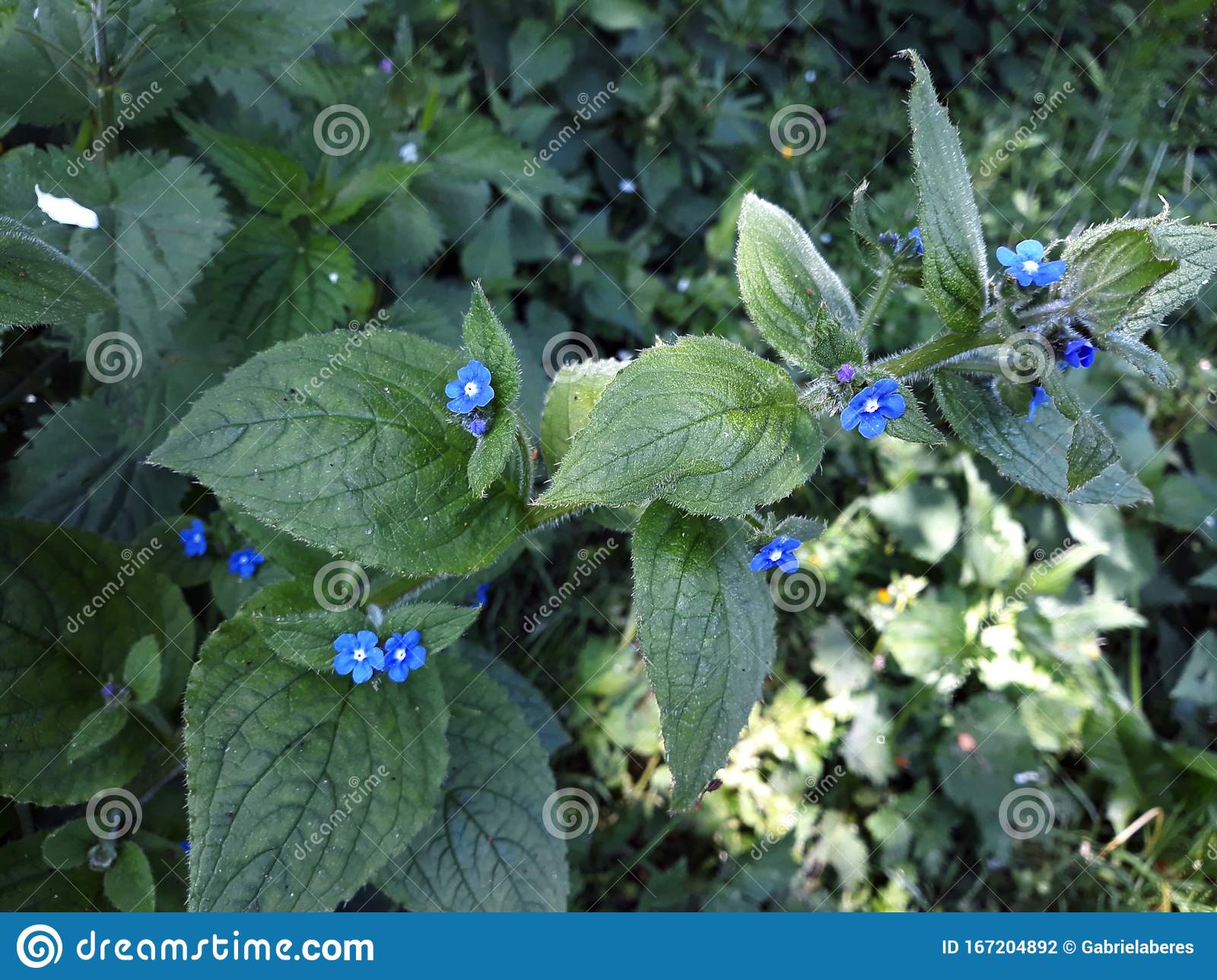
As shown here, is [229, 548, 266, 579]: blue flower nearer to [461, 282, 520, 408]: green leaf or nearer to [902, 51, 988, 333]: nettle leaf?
[461, 282, 520, 408]: green leaf

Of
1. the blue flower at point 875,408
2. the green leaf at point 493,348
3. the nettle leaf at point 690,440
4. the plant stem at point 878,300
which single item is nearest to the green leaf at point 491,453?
the green leaf at point 493,348

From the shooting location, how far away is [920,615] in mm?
4191

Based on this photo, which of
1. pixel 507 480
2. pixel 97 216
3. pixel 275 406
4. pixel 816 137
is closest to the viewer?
pixel 275 406

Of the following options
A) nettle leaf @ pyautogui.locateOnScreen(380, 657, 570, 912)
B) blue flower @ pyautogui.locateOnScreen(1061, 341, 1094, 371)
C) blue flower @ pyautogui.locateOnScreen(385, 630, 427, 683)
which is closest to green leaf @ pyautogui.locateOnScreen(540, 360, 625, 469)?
blue flower @ pyautogui.locateOnScreen(385, 630, 427, 683)

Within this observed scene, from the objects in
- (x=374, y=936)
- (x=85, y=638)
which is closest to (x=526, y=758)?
(x=374, y=936)

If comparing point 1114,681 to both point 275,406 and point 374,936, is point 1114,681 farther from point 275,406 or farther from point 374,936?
point 275,406

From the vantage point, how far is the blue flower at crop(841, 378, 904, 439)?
192 centimetres

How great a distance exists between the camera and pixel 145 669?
8.62ft

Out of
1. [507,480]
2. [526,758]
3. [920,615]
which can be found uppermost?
[920,615]

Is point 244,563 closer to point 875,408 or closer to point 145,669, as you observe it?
point 145,669

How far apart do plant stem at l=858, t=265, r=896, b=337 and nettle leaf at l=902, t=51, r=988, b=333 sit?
0.20 m

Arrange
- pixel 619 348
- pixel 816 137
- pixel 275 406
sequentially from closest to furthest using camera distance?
1. pixel 275 406
2. pixel 619 348
3. pixel 816 137

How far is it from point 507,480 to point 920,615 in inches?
101

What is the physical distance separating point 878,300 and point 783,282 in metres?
0.28
